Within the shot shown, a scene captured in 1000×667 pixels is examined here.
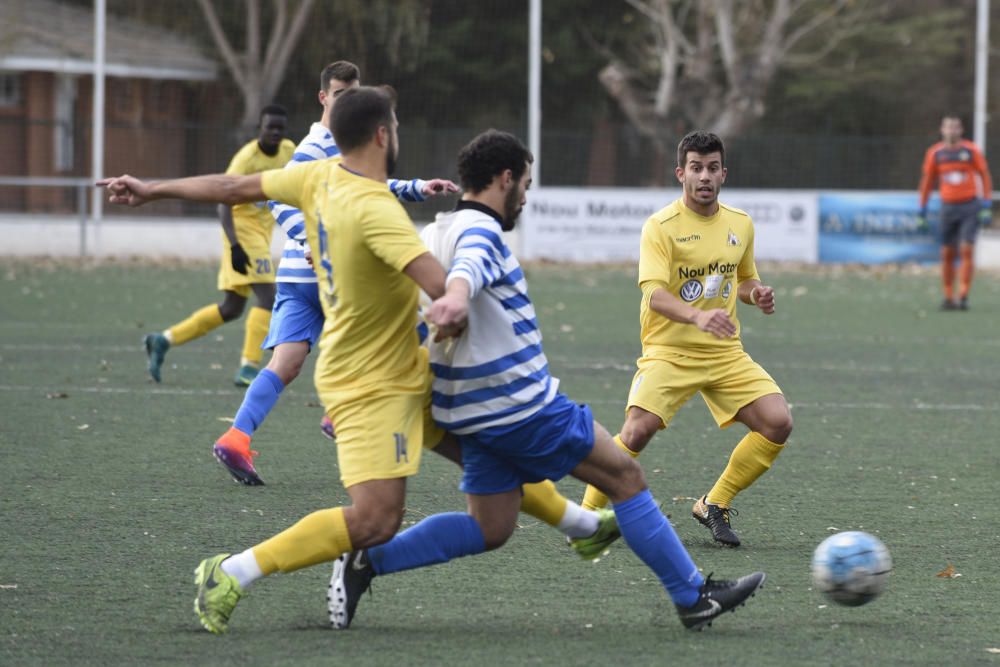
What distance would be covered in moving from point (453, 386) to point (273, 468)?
10.7 feet

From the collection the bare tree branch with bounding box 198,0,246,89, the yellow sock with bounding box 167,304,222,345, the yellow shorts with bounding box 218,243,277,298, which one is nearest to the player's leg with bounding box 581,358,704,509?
the yellow shorts with bounding box 218,243,277,298

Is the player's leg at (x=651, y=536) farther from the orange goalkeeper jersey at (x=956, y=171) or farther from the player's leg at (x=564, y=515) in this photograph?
the orange goalkeeper jersey at (x=956, y=171)

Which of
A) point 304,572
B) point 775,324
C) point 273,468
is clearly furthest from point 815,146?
point 304,572

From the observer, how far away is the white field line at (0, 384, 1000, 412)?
10289 millimetres

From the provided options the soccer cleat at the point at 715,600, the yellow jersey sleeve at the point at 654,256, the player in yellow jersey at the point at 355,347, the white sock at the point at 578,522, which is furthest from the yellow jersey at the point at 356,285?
the yellow jersey sleeve at the point at 654,256

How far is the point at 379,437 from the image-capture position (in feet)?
15.2

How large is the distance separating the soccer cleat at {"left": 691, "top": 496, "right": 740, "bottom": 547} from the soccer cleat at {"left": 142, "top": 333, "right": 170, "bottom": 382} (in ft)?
17.7

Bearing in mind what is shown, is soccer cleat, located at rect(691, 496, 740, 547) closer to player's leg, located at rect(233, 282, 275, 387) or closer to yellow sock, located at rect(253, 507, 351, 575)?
yellow sock, located at rect(253, 507, 351, 575)

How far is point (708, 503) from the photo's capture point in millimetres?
6359

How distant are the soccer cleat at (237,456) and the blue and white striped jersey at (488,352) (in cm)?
264

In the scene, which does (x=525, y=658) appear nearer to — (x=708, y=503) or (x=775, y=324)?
(x=708, y=503)

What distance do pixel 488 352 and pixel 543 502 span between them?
0.68m

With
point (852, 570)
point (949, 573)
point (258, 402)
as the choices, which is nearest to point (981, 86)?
point (258, 402)

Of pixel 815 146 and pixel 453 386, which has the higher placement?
pixel 815 146
